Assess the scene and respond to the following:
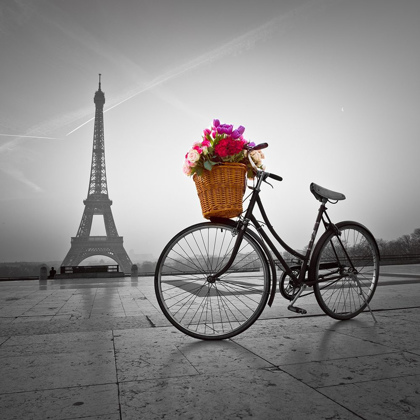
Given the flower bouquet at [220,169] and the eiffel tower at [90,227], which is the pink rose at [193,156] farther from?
the eiffel tower at [90,227]

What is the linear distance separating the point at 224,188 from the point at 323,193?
41.2 inches

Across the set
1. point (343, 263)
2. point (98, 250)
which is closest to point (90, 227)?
point (98, 250)

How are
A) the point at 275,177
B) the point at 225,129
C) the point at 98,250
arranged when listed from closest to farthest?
the point at 225,129 → the point at 275,177 → the point at 98,250

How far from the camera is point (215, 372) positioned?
6.07ft

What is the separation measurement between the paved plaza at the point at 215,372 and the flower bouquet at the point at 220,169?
0.94 m

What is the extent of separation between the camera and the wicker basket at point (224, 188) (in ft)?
8.09

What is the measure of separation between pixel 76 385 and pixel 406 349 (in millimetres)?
1879

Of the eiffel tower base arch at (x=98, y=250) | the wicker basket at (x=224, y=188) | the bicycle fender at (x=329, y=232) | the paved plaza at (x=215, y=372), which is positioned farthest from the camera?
the eiffel tower base arch at (x=98, y=250)

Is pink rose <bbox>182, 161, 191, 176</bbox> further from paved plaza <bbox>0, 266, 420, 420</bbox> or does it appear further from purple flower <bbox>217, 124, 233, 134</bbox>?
paved plaza <bbox>0, 266, 420, 420</bbox>

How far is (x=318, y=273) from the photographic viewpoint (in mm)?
2945

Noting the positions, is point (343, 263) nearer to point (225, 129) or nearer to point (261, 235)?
point (261, 235)

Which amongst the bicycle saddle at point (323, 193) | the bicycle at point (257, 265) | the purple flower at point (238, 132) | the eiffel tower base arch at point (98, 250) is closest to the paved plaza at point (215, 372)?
the bicycle at point (257, 265)

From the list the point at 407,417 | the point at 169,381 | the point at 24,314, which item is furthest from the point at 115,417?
the point at 24,314

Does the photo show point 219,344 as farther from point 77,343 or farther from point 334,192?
point 334,192
